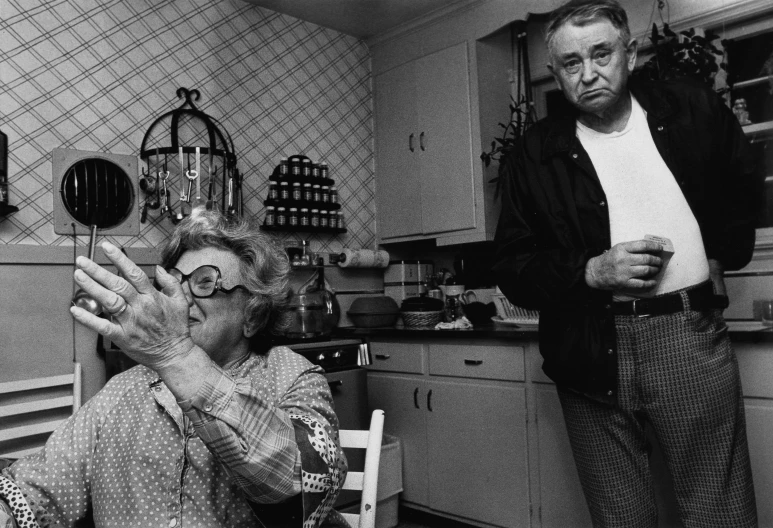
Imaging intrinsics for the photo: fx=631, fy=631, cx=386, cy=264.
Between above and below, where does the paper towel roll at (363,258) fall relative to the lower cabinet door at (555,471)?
above

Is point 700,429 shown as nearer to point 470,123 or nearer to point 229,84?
point 470,123

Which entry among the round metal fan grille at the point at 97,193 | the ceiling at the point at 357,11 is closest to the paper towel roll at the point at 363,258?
the round metal fan grille at the point at 97,193

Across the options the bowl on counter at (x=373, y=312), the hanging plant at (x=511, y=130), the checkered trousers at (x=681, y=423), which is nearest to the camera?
the checkered trousers at (x=681, y=423)

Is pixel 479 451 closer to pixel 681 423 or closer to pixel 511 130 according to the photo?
pixel 681 423

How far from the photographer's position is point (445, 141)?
3.26 m

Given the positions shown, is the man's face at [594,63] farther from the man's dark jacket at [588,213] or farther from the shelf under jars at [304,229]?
the shelf under jars at [304,229]

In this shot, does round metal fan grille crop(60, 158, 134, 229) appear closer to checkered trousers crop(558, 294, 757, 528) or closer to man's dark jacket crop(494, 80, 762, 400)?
man's dark jacket crop(494, 80, 762, 400)

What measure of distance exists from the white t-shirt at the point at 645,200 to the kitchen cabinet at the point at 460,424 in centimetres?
117

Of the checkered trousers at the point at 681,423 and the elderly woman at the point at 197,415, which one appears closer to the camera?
the elderly woman at the point at 197,415

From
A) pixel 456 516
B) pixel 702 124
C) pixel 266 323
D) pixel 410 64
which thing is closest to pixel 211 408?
pixel 266 323

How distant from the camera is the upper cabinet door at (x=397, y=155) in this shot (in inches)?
136

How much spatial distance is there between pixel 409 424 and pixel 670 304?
A: 5.82ft

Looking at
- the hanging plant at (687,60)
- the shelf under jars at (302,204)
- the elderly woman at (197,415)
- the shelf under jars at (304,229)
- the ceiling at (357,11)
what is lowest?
the elderly woman at (197,415)

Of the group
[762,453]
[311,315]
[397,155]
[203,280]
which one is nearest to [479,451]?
[311,315]
